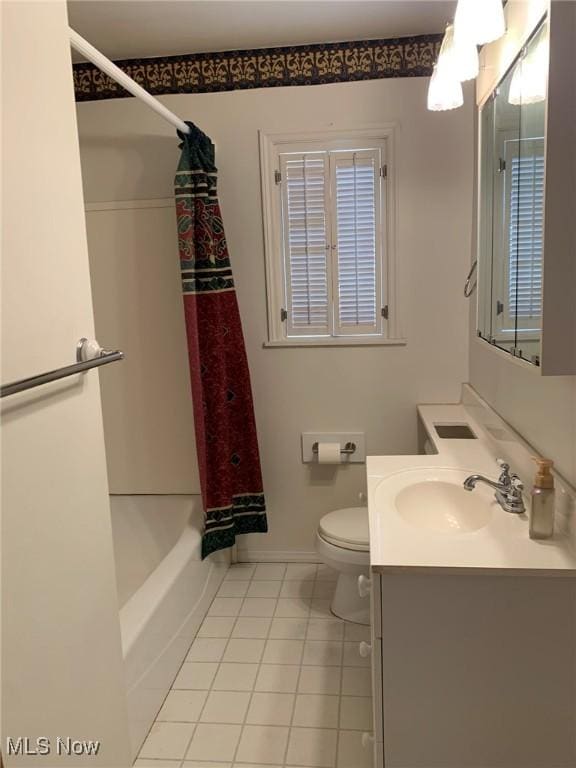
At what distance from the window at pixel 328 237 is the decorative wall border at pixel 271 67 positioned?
27 centimetres

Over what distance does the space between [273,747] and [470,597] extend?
3.14ft

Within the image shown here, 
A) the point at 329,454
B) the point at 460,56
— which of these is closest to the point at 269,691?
the point at 329,454

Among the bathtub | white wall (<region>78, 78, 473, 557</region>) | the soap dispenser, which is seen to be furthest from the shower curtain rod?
the bathtub

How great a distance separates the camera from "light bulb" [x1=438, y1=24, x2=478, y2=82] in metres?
1.72

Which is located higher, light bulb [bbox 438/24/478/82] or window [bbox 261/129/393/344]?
light bulb [bbox 438/24/478/82]

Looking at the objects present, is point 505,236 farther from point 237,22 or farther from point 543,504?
point 237,22

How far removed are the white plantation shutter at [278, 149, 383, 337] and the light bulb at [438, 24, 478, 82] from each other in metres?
0.90

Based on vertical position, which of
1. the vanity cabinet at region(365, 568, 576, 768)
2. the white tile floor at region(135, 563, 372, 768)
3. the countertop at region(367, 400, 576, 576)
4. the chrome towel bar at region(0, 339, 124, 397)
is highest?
the chrome towel bar at region(0, 339, 124, 397)

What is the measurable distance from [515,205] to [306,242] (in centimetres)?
134

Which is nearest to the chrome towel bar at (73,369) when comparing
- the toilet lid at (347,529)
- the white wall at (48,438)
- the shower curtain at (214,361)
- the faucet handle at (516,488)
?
the white wall at (48,438)

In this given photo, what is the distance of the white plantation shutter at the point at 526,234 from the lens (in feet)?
4.42

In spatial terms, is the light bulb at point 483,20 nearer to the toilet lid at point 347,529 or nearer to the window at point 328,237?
the window at point 328,237

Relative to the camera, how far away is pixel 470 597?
1333 mm

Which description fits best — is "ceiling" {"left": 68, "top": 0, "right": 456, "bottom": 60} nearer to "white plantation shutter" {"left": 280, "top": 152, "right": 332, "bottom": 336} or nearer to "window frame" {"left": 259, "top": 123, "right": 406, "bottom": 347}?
"window frame" {"left": 259, "top": 123, "right": 406, "bottom": 347}
